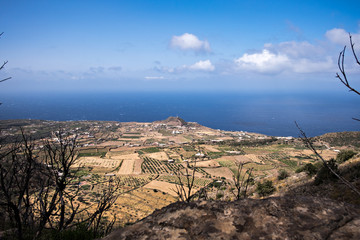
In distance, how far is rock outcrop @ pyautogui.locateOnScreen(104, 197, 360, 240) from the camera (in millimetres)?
2496

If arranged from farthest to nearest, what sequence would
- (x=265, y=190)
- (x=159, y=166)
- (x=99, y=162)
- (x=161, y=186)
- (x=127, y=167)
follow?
(x=99, y=162) < (x=159, y=166) < (x=127, y=167) < (x=161, y=186) < (x=265, y=190)

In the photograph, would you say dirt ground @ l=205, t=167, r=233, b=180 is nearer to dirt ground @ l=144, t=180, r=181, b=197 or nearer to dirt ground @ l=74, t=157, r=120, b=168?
dirt ground @ l=144, t=180, r=181, b=197

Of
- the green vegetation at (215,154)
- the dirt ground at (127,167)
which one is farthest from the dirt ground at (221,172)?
the dirt ground at (127,167)

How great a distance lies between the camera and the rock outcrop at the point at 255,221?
2.50 m

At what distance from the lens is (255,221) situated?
9.04 ft

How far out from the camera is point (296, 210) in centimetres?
287

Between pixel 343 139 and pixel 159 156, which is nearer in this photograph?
pixel 343 139

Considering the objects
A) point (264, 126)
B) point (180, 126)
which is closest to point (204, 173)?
point (180, 126)

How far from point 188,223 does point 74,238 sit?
286 cm

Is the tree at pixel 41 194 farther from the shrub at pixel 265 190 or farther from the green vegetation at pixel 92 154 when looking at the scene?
the green vegetation at pixel 92 154

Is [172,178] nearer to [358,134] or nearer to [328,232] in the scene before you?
[328,232]

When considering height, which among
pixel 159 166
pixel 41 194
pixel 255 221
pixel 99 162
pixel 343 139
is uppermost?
pixel 255 221

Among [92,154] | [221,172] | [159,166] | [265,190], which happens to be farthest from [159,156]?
[265,190]

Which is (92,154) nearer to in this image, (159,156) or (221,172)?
(159,156)
